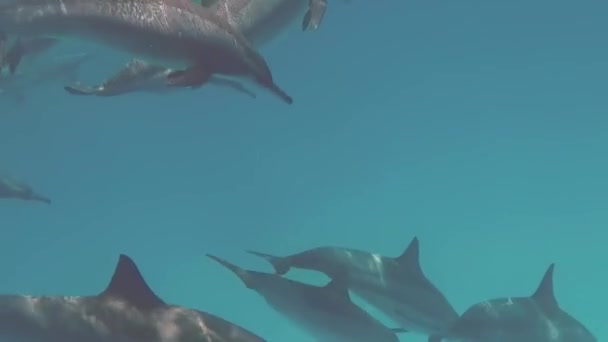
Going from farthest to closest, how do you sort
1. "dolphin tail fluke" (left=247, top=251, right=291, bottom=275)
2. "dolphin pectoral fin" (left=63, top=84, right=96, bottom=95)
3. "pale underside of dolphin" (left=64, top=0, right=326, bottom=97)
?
"dolphin tail fluke" (left=247, top=251, right=291, bottom=275) < "pale underside of dolphin" (left=64, top=0, right=326, bottom=97) < "dolphin pectoral fin" (left=63, top=84, right=96, bottom=95)

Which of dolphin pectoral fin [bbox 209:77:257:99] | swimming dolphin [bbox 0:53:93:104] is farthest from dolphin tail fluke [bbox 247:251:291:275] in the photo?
swimming dolphin [bbox 0:53:93:104]

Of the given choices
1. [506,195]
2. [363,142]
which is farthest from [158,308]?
[506,195]

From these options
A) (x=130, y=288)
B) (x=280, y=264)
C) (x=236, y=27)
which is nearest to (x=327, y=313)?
(x=280, y=264)

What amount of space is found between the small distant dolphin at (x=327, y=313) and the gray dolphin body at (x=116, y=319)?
3444mm

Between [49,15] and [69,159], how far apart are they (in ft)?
126

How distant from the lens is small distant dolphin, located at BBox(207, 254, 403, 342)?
998 centimetres

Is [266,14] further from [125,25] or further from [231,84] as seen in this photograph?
[125,25]

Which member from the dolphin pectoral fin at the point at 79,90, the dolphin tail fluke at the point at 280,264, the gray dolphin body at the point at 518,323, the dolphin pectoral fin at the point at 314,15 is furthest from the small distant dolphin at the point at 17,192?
the dolphin pectoral fin at the point at 314,15

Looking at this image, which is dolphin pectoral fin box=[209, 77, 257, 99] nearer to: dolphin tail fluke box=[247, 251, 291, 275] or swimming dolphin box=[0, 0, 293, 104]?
swimming dolphin box=[0, 0, 293, 104]

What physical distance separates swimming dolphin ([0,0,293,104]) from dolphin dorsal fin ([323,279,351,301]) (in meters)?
4.32

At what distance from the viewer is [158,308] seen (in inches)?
250

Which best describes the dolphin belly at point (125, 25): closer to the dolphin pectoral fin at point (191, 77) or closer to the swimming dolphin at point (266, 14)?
the dolphin pectoral fin at point (191, 77)

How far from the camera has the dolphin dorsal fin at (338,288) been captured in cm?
1047

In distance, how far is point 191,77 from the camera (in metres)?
6.55
